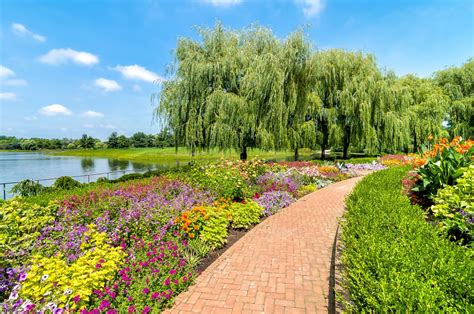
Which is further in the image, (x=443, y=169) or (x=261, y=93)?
(x=261, y=93)

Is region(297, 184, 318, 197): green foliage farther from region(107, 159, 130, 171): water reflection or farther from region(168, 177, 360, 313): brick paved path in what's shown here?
region(107, 159, 130, 171): water reflection

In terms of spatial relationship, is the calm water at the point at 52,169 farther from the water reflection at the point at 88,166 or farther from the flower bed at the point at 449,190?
the flower bed at the point at 449,190

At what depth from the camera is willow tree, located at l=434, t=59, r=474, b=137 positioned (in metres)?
22.5

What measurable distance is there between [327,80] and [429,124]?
11.0 meters

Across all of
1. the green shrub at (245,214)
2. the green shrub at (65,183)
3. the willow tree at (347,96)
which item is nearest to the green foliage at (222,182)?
the green shrub at (245,214)

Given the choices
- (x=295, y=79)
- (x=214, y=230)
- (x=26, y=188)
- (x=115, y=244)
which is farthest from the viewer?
(x=295, y=79)

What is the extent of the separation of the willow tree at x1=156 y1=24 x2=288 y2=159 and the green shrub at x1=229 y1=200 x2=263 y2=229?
6.85 m

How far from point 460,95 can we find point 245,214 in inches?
1143

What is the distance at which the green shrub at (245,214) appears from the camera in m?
5.39

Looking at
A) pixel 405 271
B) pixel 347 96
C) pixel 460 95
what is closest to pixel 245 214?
pixel 405 271

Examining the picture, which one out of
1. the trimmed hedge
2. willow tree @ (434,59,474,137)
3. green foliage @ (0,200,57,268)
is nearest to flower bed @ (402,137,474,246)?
the trimmed hedge

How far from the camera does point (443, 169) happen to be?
453cm

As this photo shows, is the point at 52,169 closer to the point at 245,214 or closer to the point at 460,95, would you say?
the point at 245,214

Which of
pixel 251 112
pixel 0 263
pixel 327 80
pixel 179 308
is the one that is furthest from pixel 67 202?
pixel 327 80
